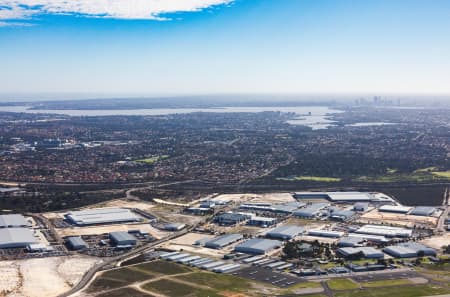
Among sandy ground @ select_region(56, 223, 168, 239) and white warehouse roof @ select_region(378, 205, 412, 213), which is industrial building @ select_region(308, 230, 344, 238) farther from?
sandy ground @ select_region(56, 223, 168, 239)

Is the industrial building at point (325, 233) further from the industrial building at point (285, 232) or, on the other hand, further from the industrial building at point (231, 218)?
the industrial building at point (231, 218)

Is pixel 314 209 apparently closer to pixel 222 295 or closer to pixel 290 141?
pixel 222 295

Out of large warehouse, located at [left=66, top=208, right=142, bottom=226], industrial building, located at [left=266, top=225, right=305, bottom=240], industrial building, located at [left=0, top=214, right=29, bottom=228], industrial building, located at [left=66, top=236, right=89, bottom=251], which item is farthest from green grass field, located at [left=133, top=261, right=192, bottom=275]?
industrial building, located at [left=0, top=214, right=29, bottom=228]

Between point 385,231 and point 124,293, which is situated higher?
point 385,231

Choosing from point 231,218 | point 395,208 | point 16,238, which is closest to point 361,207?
point 395,208

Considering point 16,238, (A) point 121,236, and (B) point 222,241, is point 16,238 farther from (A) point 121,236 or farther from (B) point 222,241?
(B) point 222,241

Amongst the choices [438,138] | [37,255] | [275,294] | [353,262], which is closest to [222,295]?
[275,294]
